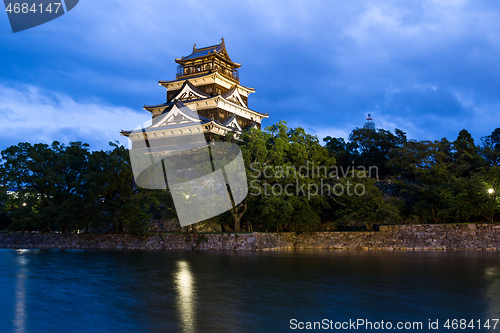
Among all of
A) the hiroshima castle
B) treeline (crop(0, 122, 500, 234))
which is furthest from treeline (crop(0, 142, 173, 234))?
the hiroshima castle

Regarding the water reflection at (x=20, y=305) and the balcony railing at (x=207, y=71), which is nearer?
the water reflection at (x=20, y=305)

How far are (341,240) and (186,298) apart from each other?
16.0 m

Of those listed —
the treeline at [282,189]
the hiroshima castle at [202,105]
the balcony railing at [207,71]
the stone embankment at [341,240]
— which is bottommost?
the stone embankment at [341,240]

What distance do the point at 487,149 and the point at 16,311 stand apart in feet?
95.5

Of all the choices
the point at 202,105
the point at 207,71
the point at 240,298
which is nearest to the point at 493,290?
the point at 240,298

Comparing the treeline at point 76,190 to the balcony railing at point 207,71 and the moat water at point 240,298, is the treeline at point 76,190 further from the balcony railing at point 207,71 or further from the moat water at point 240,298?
the balcony railing at point 207,71

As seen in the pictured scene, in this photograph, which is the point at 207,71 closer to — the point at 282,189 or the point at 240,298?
the point at 282,189

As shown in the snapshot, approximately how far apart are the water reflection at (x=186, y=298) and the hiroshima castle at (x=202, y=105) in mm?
20963

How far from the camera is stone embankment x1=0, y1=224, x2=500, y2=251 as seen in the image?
1980 cm

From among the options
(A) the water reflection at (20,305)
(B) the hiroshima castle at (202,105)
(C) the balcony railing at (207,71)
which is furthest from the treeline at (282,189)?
(C) the balcony railing at (207,71)

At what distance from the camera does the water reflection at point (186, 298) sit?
5200 mm

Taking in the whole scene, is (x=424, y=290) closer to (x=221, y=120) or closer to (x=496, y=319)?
(x=496, y=319)

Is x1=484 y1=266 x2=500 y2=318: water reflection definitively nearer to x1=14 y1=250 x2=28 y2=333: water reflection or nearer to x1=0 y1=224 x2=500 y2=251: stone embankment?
x1=14 y1=250 x2=28 y2=333: water reflection

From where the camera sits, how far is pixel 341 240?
2153cm
